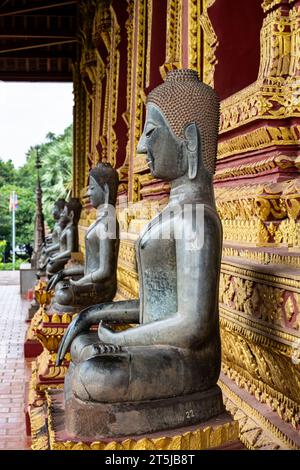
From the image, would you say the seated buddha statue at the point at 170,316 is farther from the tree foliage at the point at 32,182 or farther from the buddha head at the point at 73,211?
the tree foliage at the point at 32,182

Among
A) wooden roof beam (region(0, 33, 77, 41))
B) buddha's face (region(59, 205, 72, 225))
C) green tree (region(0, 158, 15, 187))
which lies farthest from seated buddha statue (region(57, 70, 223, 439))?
green tree (region(0, 158, 15, 187))

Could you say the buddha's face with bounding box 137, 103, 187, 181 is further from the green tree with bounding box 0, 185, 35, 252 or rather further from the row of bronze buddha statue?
the green tree with bounding box 0, 185, 35, 252

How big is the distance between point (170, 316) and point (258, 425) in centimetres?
73

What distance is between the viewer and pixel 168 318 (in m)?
2.23

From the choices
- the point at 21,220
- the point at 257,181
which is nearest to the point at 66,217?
the point at 257,181

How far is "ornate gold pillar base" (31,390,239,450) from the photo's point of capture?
2.07 metres

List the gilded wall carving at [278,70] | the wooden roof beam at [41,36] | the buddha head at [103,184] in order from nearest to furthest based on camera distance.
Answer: the gilded wall carving at [278,70], the buddha head at [103,184], the wooden roof beam at [41,36]

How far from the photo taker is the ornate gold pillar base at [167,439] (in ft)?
6.79

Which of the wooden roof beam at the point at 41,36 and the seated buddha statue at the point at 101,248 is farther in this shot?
the wooden roof beam at the point at 41,36

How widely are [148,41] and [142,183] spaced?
4.04 ft

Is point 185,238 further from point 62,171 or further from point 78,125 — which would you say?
point 62,171

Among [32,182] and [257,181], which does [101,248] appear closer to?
[257,181]

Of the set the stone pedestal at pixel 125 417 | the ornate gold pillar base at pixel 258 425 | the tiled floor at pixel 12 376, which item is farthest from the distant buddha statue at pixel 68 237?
the stone pedestal at pixel 125 417

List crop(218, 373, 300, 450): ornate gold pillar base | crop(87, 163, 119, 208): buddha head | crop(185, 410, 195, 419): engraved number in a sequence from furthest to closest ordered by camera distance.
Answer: crop(87, 163, 119, 208): buddha head < crop(218, 373, 300, 450): ornate gold pillar base < crop(185, 410, 195, 419): engraved number
